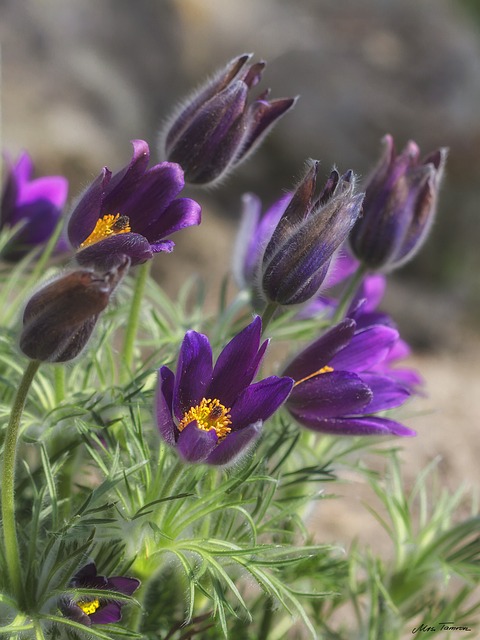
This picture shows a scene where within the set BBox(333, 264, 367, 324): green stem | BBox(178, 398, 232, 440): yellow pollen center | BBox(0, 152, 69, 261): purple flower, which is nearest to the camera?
BBox(178, 398, 232, 440): yellow pollen center

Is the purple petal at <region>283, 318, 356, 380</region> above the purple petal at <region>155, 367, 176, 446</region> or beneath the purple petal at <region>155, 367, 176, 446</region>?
above

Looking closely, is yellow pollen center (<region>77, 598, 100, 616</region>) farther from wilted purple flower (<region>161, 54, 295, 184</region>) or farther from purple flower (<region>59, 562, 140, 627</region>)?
wilted purple flower (<region>161, 54, 295, 184</region>)

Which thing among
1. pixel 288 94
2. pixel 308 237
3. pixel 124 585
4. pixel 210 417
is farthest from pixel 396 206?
pixel 288 94

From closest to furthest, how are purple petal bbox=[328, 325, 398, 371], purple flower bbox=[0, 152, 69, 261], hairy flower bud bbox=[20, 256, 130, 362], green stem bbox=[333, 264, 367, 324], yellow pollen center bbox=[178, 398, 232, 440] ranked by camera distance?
hairy flower bud bbox=[20, 256, 130, 362], yellow pollen center bbox=[178, 398, 232, 440], purple petal bbox=[328, 325, 398, 371], green stem bbox=[333, 264, 367, 324], purple flower bbox=[0, 152, 69, 261]

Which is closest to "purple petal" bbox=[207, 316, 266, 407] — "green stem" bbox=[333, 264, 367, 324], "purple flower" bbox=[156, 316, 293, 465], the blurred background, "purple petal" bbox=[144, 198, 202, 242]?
"purple flower" bbox=[156, 316, 293, 465]

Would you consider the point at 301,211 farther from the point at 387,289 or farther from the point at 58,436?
the point at 387,289

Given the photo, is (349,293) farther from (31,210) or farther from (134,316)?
(31,210)
